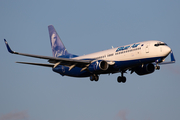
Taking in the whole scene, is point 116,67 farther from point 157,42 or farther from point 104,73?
point 157,42

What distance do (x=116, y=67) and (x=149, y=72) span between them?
6.61m

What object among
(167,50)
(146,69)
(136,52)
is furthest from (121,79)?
(167,50)

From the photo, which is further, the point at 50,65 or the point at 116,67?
the point at 50,65

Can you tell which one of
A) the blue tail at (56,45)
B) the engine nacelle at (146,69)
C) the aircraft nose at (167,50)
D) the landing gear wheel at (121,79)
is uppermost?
the blue tail at (56,45)

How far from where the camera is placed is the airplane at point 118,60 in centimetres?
4916

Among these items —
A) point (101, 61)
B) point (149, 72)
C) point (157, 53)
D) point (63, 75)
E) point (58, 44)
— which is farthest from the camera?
point (58, 44)

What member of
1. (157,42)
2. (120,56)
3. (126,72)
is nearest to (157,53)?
(157,42)

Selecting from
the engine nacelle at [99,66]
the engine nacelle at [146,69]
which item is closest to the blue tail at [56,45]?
the engine nacelle at [99,66]

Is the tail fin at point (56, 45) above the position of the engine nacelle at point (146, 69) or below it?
above

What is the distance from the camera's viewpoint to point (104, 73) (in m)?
55.3

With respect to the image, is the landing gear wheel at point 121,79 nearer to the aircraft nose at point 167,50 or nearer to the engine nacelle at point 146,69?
the engine nacelle at point 146,69

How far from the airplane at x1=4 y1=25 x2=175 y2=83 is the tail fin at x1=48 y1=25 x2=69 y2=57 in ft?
21.5

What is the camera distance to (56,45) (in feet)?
227

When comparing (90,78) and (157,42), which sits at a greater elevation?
(157,42)
